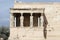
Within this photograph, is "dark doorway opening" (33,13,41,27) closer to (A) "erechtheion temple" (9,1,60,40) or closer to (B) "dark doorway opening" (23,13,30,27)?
(A) "erechtheion temple" (9,1,60,40)

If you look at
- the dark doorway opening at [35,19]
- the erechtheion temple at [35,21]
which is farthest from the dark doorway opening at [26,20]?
the dark doorway opening at [35,19]

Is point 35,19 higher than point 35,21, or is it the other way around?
point 35,19

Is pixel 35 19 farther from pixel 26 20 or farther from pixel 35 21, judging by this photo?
pixel 26 20

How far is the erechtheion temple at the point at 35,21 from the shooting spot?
126ft

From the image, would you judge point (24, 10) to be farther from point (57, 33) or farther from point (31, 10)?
point (57, 33)

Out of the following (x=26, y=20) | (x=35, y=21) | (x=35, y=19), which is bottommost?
(x=35, y=21)

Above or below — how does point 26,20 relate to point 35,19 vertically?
below

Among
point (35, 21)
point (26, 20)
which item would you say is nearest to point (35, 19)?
point (35, 21)

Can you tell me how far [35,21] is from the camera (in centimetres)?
4144

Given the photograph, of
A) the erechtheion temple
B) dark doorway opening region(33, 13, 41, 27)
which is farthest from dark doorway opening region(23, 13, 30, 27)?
dark doorway opening region(33, 13, 41, 27)

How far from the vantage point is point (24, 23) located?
41.3 m

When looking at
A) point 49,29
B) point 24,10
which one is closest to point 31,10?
point 24,10

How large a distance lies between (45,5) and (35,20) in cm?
Result: 235

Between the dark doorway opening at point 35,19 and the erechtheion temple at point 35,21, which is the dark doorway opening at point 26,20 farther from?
the dark doorway opening at point 35,19
